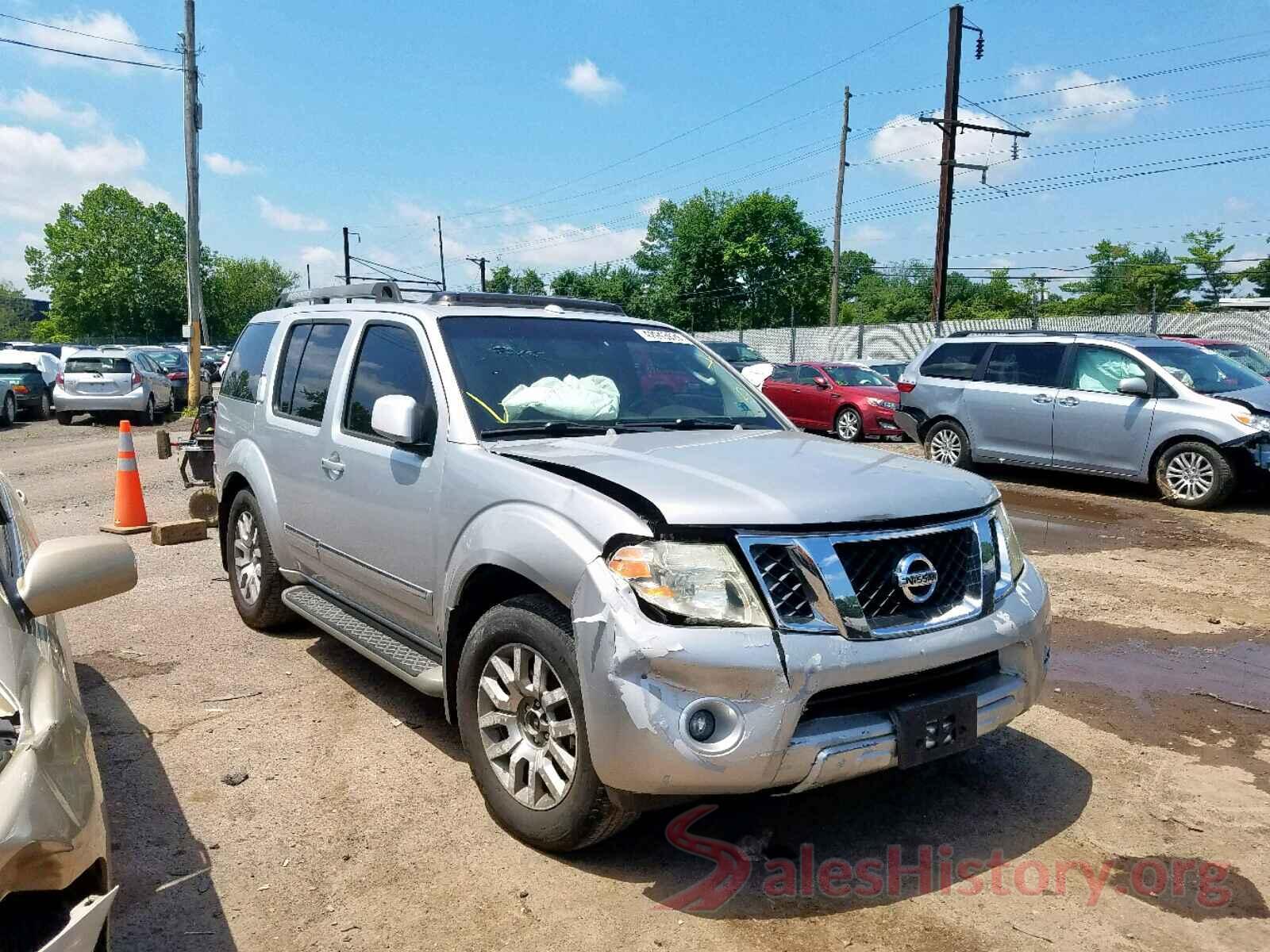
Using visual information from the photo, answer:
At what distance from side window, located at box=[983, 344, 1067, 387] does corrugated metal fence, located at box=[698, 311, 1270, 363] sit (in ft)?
19.8

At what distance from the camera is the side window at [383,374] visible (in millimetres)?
4145

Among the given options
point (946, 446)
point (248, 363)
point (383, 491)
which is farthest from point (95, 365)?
point (383, 491)

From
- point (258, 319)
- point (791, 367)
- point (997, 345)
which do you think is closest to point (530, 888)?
point (258, 319)

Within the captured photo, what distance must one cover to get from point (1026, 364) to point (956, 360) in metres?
1.08

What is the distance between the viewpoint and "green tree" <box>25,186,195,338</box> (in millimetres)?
78375

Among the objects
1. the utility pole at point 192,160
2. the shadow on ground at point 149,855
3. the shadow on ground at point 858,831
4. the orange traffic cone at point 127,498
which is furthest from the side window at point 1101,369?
the utility pole at point 192,160

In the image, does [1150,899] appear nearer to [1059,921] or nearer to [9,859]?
[1059,921]

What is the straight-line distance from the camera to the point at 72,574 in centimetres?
247

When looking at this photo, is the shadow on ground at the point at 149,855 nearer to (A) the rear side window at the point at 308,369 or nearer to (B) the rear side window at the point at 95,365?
(A) the rear side window at the point at 308,369

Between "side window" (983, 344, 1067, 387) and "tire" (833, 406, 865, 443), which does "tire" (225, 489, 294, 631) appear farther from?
"tire" (833, 406, 865, 443)

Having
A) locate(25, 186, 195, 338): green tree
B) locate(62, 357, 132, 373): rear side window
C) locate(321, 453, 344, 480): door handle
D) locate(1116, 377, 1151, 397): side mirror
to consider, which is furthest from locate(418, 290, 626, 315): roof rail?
locate(25, 186, 195, 338): green tree

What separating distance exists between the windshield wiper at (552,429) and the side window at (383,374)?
1.33 feet

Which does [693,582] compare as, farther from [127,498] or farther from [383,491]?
[127,498]

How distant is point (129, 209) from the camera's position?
80562 millimetres
